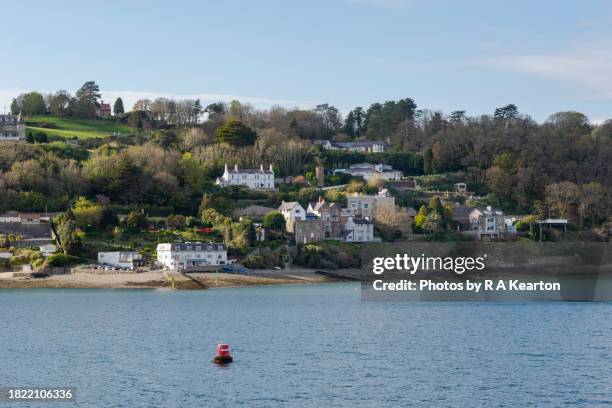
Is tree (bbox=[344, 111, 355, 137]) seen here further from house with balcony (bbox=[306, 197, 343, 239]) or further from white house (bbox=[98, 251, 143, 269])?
white house (bbox=[98, 251, 143, 269])

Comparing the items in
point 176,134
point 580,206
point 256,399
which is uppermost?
point 176,134

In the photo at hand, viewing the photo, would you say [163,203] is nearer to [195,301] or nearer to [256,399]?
[195,301]

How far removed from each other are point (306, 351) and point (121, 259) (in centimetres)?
3028

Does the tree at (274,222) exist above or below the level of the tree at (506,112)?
below

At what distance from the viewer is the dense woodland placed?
7831cm

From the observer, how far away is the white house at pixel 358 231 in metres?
76.8

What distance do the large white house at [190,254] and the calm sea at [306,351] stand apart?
8809 millimetres

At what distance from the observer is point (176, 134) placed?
10119 cm

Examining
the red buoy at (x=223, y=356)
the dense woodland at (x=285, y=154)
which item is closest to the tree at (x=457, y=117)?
the dense woodland at (x=285, y=154)

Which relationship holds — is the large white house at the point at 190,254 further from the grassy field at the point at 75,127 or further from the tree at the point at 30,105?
the tree at the point at 30,105

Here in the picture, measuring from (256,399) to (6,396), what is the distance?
6.54 metres

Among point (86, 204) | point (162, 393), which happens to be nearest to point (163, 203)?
point (86, 204)

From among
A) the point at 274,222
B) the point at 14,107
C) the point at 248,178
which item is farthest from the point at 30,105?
the point at 274,222

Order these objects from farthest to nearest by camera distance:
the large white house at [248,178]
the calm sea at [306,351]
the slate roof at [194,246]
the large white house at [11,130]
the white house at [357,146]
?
1. the white house at [357,146]
2. the large white house at [11,130]
3. the large white house at [248,178]
4. the slate roof at [194,246]
5. the calm sea at [306,351]
